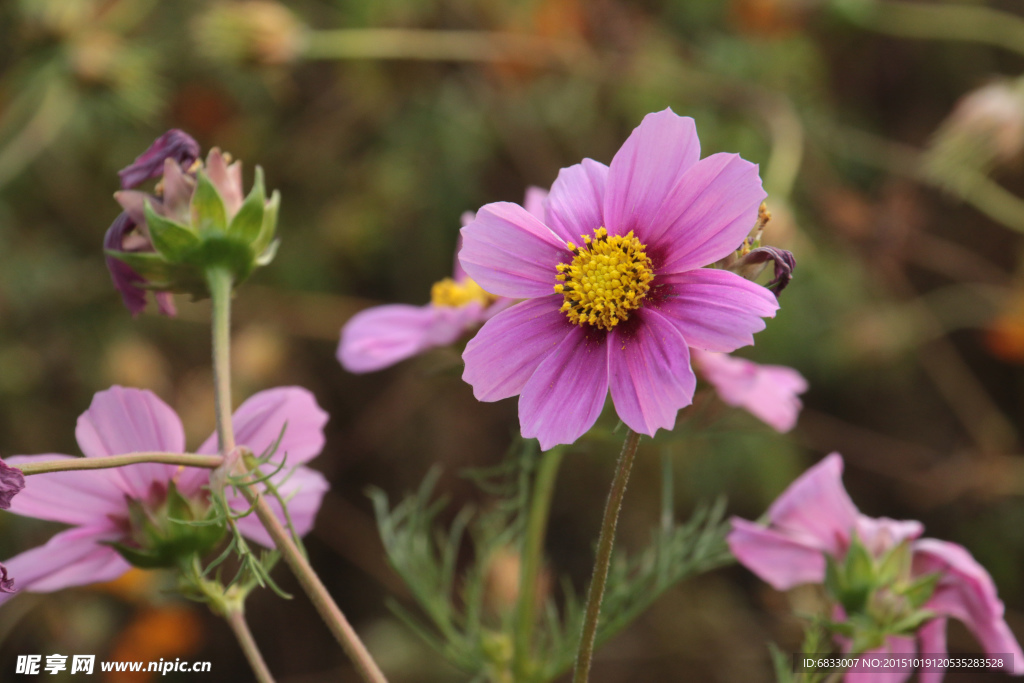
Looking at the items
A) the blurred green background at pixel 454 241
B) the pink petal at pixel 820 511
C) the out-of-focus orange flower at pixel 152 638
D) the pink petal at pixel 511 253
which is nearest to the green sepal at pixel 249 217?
the pink petal at pixel 511 253

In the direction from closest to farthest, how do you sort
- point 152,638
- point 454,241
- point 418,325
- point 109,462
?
point 109,462
point 418,325
point 152,638
point 454,241

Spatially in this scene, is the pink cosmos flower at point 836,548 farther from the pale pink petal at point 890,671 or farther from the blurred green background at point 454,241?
the blurred green background at point 454,241

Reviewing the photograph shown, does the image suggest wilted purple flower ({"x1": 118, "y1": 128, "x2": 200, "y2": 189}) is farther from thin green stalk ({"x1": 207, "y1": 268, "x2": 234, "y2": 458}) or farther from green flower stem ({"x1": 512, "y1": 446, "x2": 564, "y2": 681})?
green flower stem ({"x1": 512, "y1": 446, "x2": 564, "y2": 681})

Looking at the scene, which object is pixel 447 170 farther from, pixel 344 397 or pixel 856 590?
pixel 856 590

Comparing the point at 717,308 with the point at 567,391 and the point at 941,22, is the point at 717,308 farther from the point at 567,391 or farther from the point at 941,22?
the point at 941,22

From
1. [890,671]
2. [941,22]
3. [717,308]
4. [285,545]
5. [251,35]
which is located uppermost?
[941,22]

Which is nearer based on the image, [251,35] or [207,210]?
[207,210]

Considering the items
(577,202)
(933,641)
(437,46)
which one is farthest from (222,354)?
(437,46)
